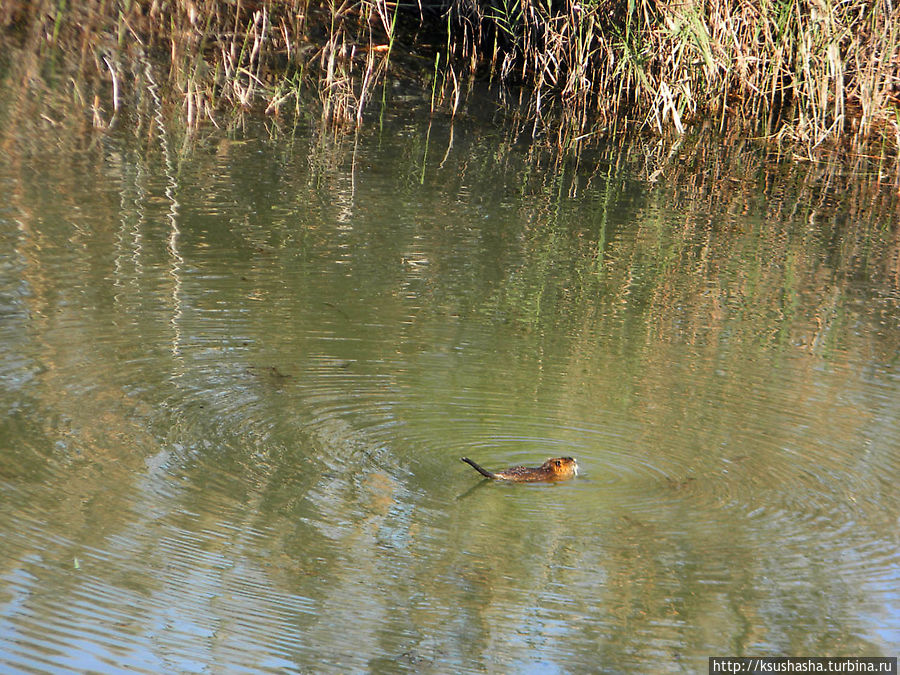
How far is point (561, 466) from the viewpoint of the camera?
351 cm

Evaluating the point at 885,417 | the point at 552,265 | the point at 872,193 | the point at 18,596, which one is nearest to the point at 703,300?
the point at 552,265

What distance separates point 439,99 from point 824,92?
2.84m

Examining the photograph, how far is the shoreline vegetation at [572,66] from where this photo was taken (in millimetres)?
8016

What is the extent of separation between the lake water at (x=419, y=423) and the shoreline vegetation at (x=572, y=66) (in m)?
1.42

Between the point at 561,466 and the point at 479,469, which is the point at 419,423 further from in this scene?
the point at 561,466

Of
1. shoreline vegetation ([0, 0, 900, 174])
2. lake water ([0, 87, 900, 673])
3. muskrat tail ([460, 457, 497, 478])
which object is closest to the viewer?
lake water ([0, 87, 900, 673])

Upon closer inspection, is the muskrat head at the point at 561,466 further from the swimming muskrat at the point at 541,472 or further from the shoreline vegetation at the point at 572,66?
the shoreline vegetation at the point at 572,66

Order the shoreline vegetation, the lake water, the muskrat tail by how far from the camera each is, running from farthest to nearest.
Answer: the shoreline vegetation → the muskrat tail → the lake water

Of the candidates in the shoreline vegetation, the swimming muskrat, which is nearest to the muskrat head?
the swimming muskrat

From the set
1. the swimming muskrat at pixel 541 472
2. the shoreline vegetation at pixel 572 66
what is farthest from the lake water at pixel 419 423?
the shoreline vegetation at pixel 572 66

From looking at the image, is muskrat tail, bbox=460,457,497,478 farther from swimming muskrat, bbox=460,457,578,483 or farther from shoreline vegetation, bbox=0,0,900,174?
shoreline vegetation, bbox=0,0,900,174

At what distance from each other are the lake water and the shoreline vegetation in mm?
1422

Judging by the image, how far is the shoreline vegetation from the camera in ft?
26.3

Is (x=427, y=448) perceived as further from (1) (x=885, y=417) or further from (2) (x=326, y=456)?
(1) (x=885, y=417)
